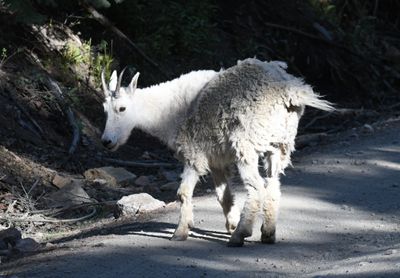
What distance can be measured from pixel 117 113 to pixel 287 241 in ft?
7.26

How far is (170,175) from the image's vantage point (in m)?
13.7

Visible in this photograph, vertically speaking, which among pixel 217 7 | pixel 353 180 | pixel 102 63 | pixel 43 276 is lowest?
pixel 43 276

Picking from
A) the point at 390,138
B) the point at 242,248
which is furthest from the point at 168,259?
the point at 390,138

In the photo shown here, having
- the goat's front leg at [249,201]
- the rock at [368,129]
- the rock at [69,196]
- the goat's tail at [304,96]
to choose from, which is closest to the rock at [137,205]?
the rock at [69,196]

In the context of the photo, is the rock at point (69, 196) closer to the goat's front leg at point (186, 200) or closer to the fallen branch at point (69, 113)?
the fallen branch at point (69, 113)

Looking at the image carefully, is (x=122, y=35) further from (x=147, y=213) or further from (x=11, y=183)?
(x=147, y=213)

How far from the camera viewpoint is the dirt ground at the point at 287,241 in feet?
24.2

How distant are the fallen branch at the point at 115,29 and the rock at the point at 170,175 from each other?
349cm

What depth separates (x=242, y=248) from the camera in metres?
8.27

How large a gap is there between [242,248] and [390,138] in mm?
6519

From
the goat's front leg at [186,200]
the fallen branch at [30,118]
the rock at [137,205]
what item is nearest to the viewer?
the goat's front leg at [186,200]

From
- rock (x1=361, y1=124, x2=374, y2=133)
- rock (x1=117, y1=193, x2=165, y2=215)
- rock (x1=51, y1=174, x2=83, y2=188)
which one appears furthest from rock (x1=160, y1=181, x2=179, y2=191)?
rock (x1=361, y1=124, x2=374, y2=133)

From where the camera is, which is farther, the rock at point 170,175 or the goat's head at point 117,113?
the rock at point 170,175

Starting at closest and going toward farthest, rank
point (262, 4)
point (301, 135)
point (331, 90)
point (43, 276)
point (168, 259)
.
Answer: point (43, 276)
point (168, 259)
point (301, 135)
point (331, 90)
point (262, 4)
